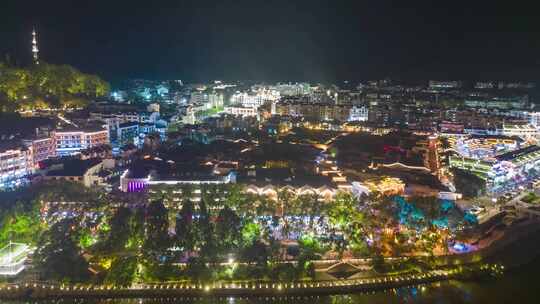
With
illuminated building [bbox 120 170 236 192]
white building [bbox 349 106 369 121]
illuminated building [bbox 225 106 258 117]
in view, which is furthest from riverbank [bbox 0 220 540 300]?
illuminated building [bbox 225 106 258 117]

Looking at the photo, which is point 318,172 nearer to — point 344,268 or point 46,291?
point 344,268

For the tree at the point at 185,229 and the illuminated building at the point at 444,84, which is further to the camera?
the illuminated building at the point at 444,84

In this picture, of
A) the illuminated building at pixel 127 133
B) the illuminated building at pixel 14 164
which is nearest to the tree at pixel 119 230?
the illuminated building at pixel 14 164

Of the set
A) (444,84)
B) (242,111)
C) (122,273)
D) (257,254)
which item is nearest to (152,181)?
(122,273)

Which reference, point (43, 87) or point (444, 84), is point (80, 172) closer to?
point (43, 87)

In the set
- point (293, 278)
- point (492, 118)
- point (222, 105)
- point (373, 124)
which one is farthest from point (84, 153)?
point (492, 118)

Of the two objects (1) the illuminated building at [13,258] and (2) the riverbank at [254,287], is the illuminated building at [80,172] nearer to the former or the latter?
(1) the illuminated building at [13,258]
